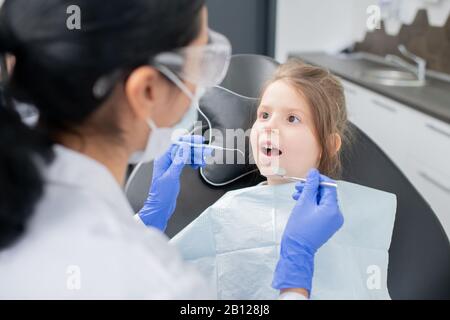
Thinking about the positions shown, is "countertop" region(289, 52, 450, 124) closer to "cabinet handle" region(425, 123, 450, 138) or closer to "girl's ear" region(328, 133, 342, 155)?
"cabinet handle" region(425, 123, 450, 138)

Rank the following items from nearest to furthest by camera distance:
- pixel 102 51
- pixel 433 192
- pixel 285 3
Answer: pixel 102 51 → pixel 433 192 → pixel 285 3

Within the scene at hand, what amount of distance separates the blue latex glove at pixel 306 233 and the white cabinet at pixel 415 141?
932 millimetres

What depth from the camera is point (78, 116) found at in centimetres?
60

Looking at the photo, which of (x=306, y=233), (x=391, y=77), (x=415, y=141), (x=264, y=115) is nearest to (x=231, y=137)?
(x=264, y=115)

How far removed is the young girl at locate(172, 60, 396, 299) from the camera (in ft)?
3.62

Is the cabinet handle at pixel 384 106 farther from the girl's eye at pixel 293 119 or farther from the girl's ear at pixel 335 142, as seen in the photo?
the girl's eye at pixel 293 119

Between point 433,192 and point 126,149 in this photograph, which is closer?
point 126,149

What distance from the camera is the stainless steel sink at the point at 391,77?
223cm

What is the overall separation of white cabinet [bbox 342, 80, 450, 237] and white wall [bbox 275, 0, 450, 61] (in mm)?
932

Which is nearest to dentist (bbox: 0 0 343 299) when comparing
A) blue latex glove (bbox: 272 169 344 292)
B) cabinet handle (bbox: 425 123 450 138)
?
blue latex glove (bbox: 272 169 344 292)

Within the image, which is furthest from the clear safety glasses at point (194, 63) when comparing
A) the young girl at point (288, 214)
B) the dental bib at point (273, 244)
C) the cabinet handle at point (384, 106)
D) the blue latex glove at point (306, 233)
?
the cabinet handle at point (384, 106)
